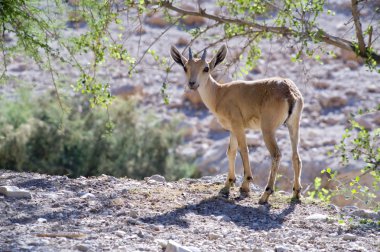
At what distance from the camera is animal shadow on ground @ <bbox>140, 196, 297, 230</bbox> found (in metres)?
9.05

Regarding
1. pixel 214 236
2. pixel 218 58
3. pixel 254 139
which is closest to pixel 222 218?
pixel 214 236

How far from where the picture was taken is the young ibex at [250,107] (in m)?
10.4

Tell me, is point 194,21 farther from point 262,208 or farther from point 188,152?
point 262,208

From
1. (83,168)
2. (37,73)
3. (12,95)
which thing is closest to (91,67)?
(83,168)

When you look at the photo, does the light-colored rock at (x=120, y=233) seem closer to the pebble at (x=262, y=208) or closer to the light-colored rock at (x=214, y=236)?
the light-colored rock at (x=214, y=236)

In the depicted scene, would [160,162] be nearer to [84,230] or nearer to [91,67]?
[91,67]

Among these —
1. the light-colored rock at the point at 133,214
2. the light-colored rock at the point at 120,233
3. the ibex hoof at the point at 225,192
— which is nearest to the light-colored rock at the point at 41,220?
the light-colored rock at the point at 120,233

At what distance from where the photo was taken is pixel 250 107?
10.8 metres

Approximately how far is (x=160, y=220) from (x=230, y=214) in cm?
106

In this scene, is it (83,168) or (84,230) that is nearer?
(84,230)

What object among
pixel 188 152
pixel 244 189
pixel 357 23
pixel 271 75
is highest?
pixel 357 23

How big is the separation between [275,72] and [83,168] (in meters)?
9.44

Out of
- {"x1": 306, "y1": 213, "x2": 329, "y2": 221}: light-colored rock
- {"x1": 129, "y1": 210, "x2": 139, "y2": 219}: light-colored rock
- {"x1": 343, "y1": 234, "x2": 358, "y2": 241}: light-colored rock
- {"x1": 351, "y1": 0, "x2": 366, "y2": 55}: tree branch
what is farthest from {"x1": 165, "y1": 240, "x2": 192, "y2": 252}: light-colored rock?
{"x1": 351, "y1": 0, "x2": 366, "y2": 55}: tree branch

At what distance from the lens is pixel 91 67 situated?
1159 cm
